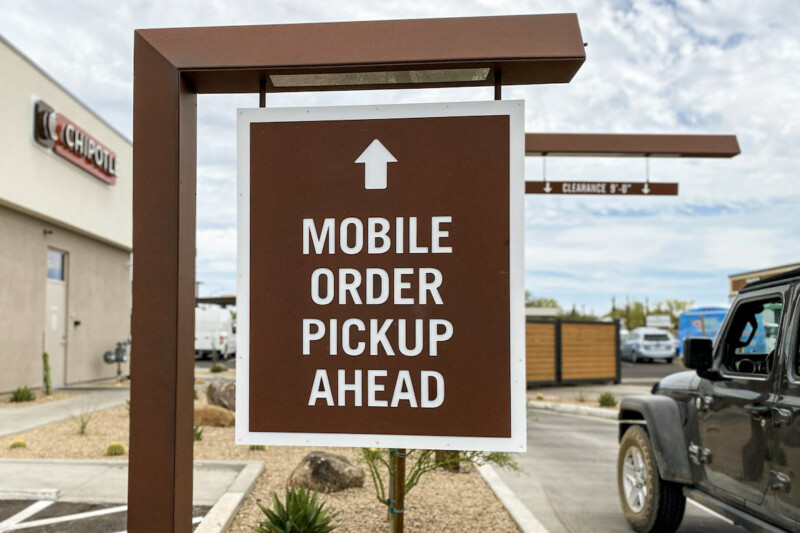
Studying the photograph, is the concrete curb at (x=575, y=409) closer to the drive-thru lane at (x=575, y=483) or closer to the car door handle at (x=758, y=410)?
the drive-thru lane at (x=575, y=483)

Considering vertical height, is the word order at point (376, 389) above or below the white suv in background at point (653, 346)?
above

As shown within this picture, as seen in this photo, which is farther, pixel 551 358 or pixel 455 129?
pixel 551 358

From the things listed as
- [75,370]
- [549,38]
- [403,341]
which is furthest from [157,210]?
[75,370]

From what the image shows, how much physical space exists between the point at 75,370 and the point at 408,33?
1752cm

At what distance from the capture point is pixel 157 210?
321 centimetres

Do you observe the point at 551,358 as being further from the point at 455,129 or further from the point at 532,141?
the point at 455,129

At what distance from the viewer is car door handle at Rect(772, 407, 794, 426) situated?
405 cm

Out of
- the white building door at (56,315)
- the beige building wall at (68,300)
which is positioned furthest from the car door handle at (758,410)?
the white building door at (56,315)

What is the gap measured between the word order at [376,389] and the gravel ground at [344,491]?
249cm

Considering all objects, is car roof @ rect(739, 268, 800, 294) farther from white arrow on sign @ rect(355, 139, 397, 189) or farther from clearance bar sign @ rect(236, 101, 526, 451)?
white arrow on sign @ rect(355, 139, 397, 189)

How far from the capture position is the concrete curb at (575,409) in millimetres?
14188

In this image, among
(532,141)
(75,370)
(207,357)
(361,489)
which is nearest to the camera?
(361,489)

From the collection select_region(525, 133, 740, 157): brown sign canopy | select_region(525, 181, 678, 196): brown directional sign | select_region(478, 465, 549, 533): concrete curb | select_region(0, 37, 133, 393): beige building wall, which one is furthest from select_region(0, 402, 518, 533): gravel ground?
select_region(525, 133, 740, 157): brown sign canopy

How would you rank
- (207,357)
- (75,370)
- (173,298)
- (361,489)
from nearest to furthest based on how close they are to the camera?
(173,298) < (361,489) < (75,370) < (207,357)
